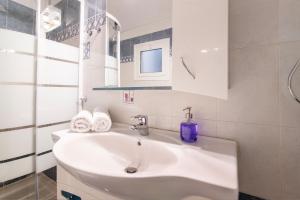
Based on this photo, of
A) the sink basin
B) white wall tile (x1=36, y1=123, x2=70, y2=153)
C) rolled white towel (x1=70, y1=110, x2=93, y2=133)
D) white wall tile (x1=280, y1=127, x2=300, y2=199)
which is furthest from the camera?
white wall tile (x1=36, y1=123, x2=70, y2=153)

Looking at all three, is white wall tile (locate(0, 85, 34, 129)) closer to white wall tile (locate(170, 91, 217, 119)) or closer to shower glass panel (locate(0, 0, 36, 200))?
shower glass panel (locate(0, 0, 36, 200))

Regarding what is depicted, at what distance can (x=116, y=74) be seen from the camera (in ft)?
3.71

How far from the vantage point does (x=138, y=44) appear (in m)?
1.02

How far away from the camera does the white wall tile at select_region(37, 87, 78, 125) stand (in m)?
1.42

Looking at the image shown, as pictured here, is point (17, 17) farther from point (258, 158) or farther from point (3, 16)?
point (258, 158)

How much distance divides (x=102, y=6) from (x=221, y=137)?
127 centimetres

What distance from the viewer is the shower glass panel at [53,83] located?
4.65 feet

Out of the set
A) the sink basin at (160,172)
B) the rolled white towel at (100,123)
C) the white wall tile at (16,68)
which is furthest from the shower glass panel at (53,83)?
the sink basin at (160,172)

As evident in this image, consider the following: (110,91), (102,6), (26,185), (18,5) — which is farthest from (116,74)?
(18,5)

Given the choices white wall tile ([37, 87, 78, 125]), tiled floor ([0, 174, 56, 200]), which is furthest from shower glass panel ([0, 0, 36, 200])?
white wall tile ([37, 87, 78, 125])

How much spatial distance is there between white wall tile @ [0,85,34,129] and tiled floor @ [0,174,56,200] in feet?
1.76

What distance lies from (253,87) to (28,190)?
1.94 metres

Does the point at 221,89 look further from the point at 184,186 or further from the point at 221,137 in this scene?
the point at 184,186

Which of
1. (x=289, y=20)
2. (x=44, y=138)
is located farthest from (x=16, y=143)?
(x=289, y=20)
